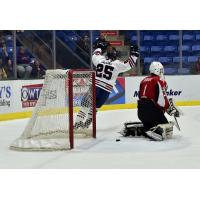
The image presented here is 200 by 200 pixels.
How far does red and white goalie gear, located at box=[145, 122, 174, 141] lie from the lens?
5667mm

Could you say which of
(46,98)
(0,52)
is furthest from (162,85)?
(0,52)

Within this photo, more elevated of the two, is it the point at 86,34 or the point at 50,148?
the point at 86,34

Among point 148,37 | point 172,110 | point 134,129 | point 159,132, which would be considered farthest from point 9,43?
point 159,132

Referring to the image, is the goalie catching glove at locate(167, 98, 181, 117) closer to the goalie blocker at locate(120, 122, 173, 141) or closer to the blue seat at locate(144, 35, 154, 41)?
the goalie blocker at locate(120, 122, 173, 141)

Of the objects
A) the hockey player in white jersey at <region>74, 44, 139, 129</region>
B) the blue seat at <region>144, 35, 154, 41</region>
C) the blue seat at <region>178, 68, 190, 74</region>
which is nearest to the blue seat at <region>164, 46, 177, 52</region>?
the blue seat at <region>144, 35, 154, 41</region>

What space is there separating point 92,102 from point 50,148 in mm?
1352

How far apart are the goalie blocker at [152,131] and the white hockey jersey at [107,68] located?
0.64m

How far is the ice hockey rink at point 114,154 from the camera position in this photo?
4.35 m

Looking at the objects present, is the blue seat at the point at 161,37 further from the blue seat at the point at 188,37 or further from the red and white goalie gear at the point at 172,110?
the red and white goalie gear at the point at 172,110

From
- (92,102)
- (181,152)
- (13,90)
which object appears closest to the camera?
(181,152)

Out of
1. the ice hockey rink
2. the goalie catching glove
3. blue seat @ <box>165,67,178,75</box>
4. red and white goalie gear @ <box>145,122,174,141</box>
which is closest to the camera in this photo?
the ice hockey rink

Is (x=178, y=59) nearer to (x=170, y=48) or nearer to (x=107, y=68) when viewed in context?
(x=170, y=48)
